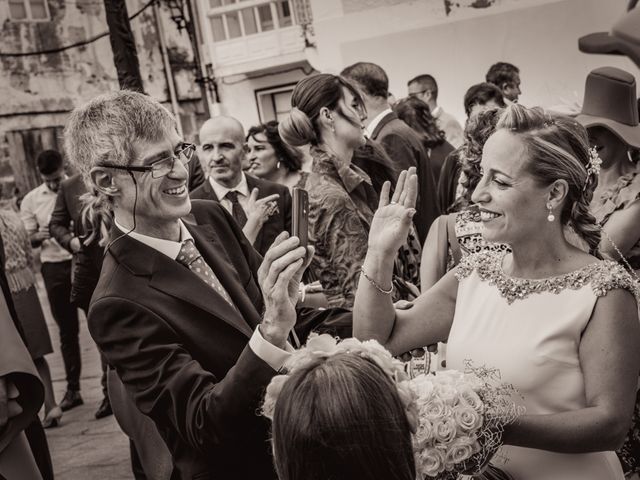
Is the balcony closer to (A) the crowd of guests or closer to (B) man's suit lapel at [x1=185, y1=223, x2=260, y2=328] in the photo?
(A) the crowd of guests

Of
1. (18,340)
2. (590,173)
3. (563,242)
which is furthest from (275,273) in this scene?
(18,340)

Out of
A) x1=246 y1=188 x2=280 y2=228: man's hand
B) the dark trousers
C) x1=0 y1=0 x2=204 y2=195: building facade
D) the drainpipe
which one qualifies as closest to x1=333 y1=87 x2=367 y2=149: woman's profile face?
x1=246 y1=188 x2=280 y2=228: man's hand

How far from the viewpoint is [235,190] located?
529 cm

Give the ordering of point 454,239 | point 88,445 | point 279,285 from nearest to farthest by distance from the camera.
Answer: point 279,285 < point 454,239 < point 88,445

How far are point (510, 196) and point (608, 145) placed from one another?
1784 mm

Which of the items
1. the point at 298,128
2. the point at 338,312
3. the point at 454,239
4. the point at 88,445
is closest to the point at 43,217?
the point at 88,445

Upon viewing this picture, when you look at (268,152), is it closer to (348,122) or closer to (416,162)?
(416,162)

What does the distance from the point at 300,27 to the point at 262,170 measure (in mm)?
11587

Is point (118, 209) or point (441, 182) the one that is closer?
point (118, 209)

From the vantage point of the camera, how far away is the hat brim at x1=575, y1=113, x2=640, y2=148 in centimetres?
372

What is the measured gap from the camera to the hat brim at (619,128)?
3.72 metres

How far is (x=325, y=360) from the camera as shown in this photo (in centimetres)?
161

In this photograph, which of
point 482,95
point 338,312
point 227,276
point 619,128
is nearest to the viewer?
point 227,276

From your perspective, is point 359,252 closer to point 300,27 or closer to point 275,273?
point 275,273
